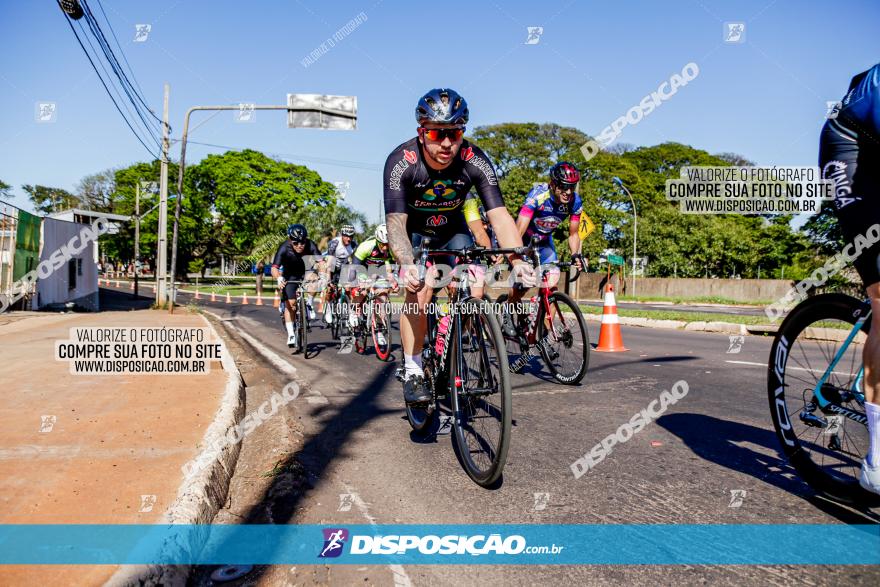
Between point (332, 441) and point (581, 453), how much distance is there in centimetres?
180

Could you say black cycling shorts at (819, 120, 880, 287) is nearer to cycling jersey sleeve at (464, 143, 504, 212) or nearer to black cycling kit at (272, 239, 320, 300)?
cycling jersey sleeve at (464, 143, 504, 212)

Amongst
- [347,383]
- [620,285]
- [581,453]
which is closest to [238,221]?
[620,285]

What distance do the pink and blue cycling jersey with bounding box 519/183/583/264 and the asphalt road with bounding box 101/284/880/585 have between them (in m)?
1.99

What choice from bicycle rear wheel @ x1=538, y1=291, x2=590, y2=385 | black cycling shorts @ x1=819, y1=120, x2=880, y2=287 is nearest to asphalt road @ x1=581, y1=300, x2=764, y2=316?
bicycle rear wheel @ x1=538, y1=291, x2=590, y2=385

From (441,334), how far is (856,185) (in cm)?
242

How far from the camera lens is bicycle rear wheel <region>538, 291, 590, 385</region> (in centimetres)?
592

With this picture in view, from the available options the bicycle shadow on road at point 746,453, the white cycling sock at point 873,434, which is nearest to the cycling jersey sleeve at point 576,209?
the bicycle shadow on road at point 746,453

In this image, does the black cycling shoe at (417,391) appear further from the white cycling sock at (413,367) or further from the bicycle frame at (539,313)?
the bicycle frame at (539,313)

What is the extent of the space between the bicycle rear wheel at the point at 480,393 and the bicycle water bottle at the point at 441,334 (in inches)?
7.7

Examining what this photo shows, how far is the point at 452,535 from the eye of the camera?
2.61 m

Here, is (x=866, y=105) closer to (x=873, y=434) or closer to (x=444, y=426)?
(x=873, y=434)

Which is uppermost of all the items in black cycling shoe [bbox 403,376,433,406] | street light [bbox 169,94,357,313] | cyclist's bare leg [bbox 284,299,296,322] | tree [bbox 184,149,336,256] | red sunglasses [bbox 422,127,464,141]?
tree [bbox 184,149,336,256]

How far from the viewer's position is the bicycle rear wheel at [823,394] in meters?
2.81

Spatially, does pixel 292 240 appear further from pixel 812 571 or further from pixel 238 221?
pixel 238 221
